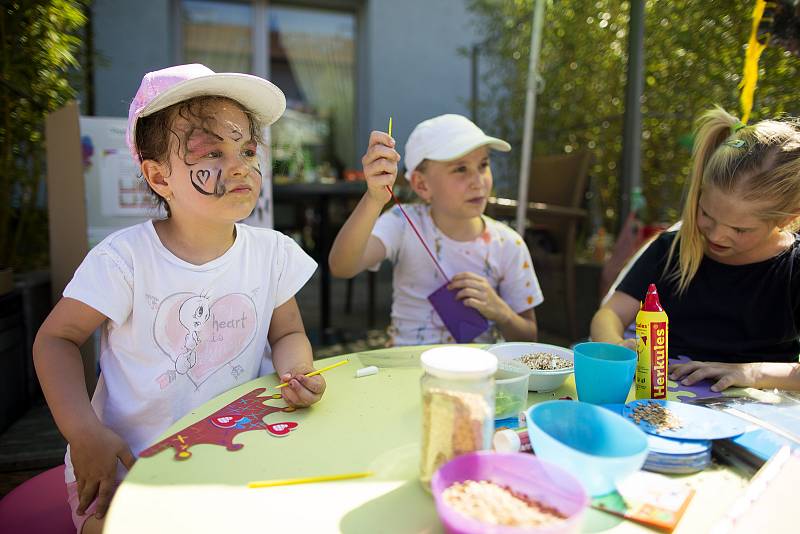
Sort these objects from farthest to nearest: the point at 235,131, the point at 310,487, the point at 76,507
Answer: the point at 235,131 < the point at 76,507 < the point at 310,487

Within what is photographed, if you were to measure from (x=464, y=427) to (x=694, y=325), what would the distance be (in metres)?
1.20

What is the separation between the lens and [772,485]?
0.74 m

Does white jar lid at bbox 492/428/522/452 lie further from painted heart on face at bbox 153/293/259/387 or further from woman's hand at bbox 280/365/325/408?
painted heart on face at bbox 153/293/259/387

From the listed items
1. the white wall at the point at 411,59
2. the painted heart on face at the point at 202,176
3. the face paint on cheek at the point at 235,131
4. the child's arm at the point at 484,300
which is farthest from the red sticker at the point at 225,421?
the white wall at the point at 411,59

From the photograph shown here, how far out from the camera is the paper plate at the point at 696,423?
0.89m

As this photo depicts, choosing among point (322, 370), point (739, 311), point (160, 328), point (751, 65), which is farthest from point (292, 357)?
point (751, 65)

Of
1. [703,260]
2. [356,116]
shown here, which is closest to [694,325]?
[703,260]

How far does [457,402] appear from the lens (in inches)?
29.0

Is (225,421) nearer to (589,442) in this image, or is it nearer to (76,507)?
(76,507)

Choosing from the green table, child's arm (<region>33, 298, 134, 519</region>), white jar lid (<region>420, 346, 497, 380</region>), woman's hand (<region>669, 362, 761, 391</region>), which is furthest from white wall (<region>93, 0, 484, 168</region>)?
white jar lid (<region>420, 346, 497, 380</region>)

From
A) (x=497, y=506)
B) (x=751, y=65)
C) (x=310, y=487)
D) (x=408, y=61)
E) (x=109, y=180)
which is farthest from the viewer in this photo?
(x=408, y=61)

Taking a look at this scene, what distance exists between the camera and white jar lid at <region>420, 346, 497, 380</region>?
716mm

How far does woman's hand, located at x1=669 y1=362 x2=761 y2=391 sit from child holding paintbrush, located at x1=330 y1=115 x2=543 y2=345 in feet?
2.31

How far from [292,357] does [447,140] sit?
1.02 meters
